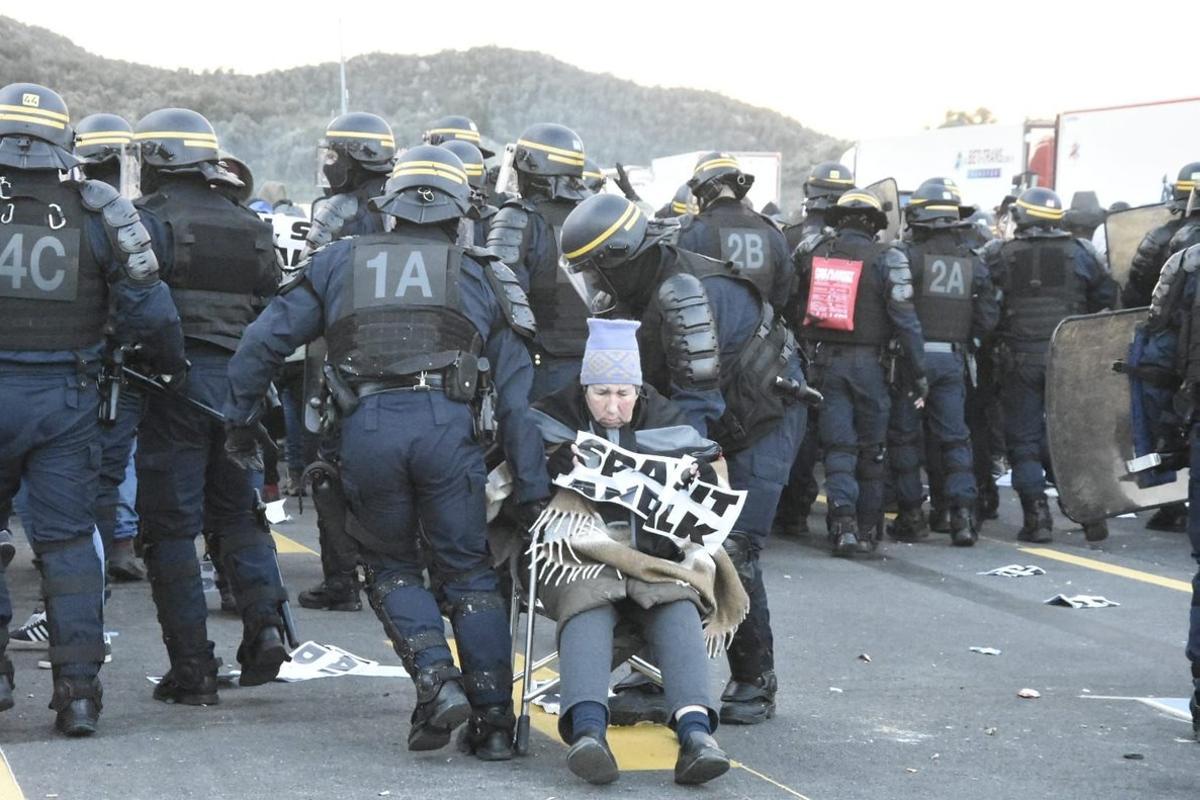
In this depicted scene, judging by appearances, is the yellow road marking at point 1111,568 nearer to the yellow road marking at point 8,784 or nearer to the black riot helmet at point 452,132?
the black riot helmet at point 452,132

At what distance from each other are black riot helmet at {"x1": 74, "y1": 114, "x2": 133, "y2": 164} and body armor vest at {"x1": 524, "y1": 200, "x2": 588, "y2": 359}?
1951 mm

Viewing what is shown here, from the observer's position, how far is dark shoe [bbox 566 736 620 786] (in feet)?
17.0

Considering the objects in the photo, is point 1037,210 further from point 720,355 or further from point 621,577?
point 621,577

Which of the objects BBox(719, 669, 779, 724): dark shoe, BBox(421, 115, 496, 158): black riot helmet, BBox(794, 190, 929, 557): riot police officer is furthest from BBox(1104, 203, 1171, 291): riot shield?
BBox(719, 669, 779, 724): dark shoe

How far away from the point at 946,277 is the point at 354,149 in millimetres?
4381

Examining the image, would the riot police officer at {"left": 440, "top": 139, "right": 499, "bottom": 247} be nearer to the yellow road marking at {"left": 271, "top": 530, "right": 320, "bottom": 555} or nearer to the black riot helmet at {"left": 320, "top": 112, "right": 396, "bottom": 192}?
the black riot helmet at {"left": 320, "top": 112, "right": 396, "bottom": 192}

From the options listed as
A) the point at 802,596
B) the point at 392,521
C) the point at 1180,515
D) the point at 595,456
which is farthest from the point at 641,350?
the point at 1180,515

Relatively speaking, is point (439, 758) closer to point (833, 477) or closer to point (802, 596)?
point (802, 596)

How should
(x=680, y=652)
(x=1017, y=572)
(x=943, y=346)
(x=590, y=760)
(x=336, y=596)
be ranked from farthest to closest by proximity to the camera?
(x=943, y=346) < (x=1017, y=572) < (x=336, y=596) < (x=680, y=652) < (x=590, y=760)

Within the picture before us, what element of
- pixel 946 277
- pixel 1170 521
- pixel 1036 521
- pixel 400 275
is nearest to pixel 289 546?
pixel 946 277

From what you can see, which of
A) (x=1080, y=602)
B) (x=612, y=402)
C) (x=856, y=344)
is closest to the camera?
(x=612, y=402)

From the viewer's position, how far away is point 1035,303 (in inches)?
458

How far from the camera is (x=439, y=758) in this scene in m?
5.73

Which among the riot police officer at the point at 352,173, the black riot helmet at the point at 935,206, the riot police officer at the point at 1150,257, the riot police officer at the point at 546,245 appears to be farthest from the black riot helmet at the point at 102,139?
the riot police officer at the point at 1150,257
